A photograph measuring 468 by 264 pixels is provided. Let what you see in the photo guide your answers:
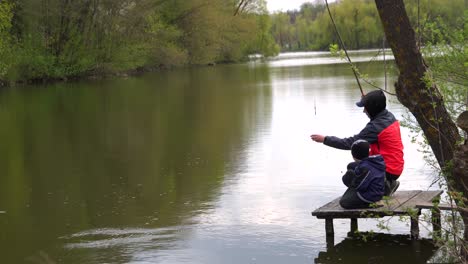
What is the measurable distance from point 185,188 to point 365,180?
428 centimetres

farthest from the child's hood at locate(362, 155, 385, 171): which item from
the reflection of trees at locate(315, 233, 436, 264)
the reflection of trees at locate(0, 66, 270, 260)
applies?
the reflection of trees at locate(0, 66, 270, 260)

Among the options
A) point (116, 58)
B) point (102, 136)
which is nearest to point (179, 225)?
A: point (102, 136)

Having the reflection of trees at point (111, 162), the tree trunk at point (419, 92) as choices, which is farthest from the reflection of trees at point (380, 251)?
the reflection of trees at point (111, 162)

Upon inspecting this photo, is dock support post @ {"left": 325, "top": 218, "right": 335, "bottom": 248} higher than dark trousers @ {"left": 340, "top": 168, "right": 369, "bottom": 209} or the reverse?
the reverse

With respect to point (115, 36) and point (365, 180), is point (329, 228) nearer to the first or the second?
point (365, 180)

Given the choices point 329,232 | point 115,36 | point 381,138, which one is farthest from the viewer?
point 115,36

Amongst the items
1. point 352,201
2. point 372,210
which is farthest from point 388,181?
point 372,210

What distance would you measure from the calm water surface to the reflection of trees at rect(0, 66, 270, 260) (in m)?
0.03

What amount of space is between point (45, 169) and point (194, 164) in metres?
2.90

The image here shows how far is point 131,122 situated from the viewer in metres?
20.3

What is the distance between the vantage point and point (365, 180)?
702 cm

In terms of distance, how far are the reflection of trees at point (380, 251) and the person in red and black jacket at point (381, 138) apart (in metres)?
0.52

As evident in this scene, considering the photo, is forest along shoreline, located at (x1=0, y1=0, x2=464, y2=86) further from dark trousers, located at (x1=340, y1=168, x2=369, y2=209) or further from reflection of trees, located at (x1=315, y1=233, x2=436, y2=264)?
dark trousers, located at (x1=340, y1=168, x2=369, y2=209)

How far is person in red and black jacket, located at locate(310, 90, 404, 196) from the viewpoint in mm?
7195
